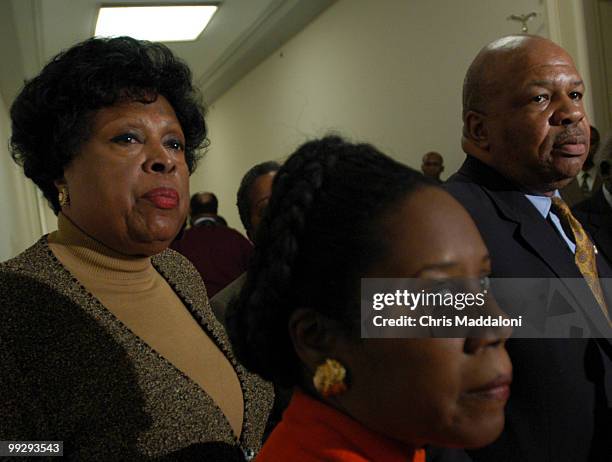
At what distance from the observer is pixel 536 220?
5.13ft

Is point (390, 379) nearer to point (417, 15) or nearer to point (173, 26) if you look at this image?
point (417, 15)

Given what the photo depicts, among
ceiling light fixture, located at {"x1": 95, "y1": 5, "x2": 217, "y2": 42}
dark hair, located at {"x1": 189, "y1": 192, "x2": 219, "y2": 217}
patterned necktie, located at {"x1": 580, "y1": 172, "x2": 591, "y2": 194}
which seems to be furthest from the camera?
ceiling light fixture, located at {"x1": 95, "y1": 5, "x2": 217, "y2": 42}

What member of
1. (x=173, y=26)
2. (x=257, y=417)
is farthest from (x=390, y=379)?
(x=173, y=26)

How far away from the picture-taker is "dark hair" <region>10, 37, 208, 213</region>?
4.67ft

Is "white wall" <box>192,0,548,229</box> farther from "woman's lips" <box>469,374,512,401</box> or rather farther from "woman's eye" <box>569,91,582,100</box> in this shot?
"woman's lips" <box>469,374,512,401</box>

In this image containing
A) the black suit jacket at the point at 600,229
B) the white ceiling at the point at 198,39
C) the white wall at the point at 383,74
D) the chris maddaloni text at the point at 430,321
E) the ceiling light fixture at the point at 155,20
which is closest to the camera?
the chris maddaloni text at the point at 430,321

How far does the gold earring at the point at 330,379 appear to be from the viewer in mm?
868

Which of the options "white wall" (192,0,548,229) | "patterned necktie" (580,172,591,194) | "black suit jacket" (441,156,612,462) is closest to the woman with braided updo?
"black suit jacket" (441,156,612,462)

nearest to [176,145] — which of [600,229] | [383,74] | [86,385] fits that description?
[86,385]

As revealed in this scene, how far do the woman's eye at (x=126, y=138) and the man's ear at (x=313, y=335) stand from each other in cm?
67

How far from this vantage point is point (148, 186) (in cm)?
140

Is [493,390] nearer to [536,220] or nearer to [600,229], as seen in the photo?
[536,220]

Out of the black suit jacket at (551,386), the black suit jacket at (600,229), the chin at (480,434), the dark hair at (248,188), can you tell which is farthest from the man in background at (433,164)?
the chin at (480,434)

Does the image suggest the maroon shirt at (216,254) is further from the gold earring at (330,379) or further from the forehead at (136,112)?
the gold earring at (330,379)
